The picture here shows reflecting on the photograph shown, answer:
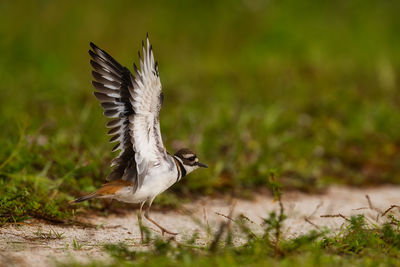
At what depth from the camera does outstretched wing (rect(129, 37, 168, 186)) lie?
388 cm

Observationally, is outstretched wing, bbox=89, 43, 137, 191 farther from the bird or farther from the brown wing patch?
the brown wing patch

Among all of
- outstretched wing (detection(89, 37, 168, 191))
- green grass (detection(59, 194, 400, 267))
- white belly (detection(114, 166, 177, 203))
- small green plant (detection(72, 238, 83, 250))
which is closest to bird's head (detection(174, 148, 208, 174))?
white belly (detection(114, 166, 177, 203))

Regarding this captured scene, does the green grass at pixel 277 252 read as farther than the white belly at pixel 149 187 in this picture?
No

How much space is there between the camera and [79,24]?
10.3 meters

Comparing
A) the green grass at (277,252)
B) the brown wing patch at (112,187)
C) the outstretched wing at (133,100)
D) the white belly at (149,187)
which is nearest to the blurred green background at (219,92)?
the brown wing patch at (112,187)

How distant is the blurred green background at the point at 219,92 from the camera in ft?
17.8

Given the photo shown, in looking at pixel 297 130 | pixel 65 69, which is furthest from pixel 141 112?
pixel 65 69

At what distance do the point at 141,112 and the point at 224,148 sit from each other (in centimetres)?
281

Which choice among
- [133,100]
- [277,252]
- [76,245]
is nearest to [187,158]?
[133,100]

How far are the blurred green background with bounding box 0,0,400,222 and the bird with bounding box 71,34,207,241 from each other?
2.26 ft

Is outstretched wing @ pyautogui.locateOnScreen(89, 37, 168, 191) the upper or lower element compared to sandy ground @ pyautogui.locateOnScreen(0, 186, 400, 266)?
upper

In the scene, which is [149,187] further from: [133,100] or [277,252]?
[277,252]

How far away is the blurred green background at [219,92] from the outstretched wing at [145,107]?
3.05ft

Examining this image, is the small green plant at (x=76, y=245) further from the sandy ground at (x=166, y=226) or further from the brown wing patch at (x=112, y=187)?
the brown wing patch at (x=112, y=187)
